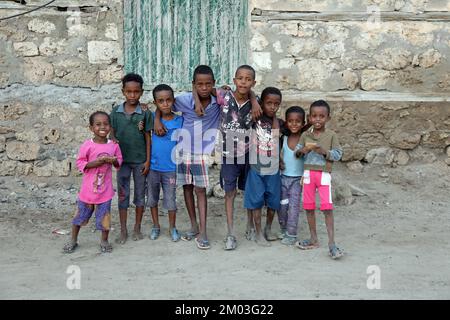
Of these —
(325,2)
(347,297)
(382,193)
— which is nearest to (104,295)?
(347,297)

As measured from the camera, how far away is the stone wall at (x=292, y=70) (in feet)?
21.1

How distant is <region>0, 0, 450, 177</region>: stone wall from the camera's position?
6434 mm

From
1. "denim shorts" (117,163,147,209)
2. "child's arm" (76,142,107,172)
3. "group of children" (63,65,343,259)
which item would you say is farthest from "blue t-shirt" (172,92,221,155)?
"child's arm" (76,142,107,172)

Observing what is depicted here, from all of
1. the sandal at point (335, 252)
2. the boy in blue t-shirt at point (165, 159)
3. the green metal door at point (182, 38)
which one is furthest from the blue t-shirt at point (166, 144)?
the green metal door at point (182, 38)

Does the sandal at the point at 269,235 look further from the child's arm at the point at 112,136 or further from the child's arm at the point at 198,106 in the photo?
the child's arm at the point at 112,136

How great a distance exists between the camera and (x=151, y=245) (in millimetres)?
4938

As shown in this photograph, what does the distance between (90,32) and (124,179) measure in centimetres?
211

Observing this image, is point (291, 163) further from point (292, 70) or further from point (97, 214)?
point (292, 70)

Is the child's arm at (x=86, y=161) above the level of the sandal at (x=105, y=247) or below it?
above

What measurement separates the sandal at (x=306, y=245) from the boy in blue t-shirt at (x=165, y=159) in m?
0.97

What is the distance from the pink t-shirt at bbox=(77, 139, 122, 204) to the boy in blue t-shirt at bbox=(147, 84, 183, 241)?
0.32 metres

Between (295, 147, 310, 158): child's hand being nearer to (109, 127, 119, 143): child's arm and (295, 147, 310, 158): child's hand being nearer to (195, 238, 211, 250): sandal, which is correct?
(195, 238, 211, 250): sandal

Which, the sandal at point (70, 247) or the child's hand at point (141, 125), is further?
the child's hand at point (141, 125)

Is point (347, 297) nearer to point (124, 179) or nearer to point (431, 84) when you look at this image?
point (124, 179)
